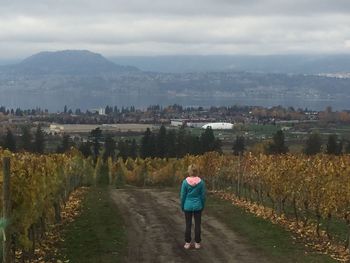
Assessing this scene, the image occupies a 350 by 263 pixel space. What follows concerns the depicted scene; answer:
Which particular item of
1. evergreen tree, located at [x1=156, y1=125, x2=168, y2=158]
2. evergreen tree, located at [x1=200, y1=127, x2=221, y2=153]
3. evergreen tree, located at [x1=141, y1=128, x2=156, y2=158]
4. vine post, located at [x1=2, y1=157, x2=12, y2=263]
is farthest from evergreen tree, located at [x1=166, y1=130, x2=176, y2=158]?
vine post, located at [x1=2, y1=157, x2=12, y2=263]

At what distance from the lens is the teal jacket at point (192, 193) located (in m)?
13.7

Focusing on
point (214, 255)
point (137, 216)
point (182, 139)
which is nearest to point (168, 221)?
point (137, 216)

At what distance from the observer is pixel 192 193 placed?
13742 millimetres

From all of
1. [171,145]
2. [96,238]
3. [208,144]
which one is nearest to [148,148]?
[171,145]

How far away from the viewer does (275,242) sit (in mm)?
15023

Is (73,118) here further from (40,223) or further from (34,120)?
(40,223)

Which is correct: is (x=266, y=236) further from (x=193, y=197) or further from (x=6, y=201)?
(x=6, y=201)

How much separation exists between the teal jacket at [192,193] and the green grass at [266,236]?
6.09 ft

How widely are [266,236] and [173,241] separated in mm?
2665

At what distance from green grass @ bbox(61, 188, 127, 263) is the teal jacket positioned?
5.97 feet

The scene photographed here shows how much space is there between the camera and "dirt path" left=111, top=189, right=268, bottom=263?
13086 millimetres

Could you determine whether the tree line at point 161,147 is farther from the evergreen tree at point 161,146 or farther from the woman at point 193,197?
the woman at point 193,197

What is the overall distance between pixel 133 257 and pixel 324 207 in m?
5.75

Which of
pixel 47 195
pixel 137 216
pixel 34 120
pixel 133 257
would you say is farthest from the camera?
pixel 34 120
